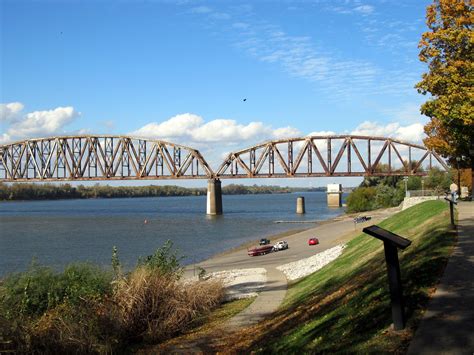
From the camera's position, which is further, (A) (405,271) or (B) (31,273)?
(B) (31,273)

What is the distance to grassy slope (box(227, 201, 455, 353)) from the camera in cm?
985

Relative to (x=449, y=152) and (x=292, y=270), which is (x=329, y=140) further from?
(x=292, y=270)

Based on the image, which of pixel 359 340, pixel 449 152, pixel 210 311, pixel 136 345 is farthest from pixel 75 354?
pixel 449 152

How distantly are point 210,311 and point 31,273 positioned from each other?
6.34 meters

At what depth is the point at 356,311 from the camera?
38.4 feet

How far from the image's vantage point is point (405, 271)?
1370 centimetres

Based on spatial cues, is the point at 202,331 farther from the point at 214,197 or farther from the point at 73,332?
the point at 214,197

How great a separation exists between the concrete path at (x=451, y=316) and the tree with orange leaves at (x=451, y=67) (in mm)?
15478

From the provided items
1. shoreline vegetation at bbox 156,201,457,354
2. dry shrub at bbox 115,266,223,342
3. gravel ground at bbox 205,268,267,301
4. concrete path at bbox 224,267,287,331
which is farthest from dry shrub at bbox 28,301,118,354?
gravel ground at bbox 205,268,267,301

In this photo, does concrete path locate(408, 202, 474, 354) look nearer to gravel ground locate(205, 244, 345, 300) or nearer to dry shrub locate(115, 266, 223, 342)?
dry shrub locate(115, 266, 223, 342)

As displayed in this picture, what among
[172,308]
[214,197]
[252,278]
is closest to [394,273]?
[172,308]

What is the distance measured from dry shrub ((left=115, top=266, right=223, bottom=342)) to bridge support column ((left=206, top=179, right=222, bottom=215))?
116 meters

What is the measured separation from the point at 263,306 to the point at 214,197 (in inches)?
4679

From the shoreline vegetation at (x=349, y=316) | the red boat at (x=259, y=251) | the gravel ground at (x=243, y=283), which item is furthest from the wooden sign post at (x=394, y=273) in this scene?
the red boat at (x=259, y=251)
